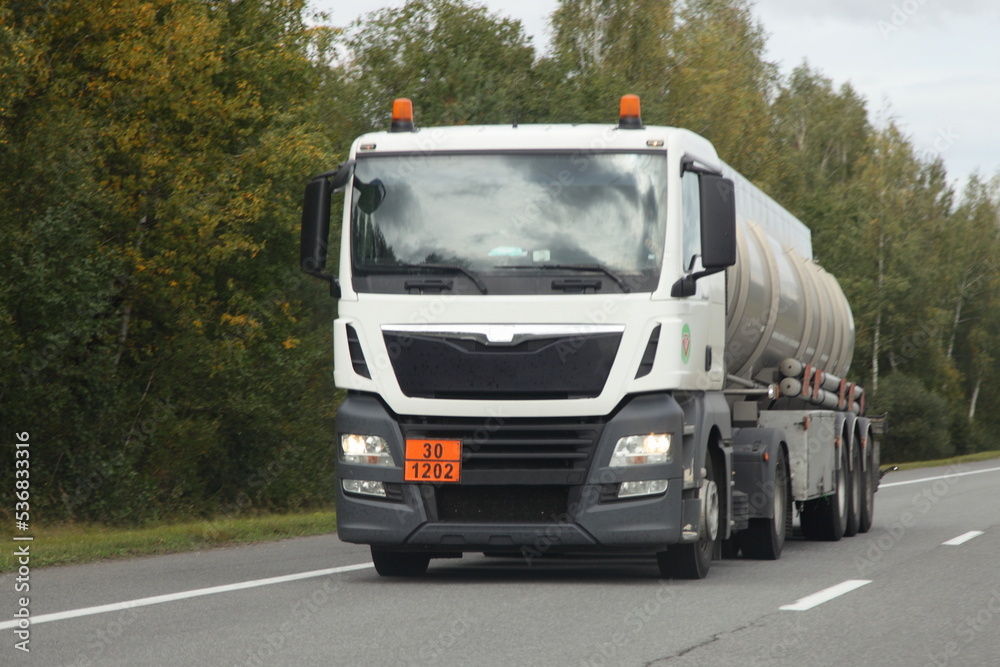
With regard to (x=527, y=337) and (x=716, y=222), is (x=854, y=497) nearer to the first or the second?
(x=716, y=222)

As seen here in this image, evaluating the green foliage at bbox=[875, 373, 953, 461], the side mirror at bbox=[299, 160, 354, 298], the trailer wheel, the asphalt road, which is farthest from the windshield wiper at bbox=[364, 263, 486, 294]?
the green foliage at bbox=[875, 373, 953, 461]

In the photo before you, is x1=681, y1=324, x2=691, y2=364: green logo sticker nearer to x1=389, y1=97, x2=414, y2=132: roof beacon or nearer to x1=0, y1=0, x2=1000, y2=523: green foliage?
x1=389, y1=97, x2=414, y2=132: roof beacon

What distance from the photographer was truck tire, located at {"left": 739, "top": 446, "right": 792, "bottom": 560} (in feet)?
41.8

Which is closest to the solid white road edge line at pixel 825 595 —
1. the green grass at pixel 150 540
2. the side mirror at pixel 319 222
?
the side mirror at pixel 319 222

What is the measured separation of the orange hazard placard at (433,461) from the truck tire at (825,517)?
6.88m

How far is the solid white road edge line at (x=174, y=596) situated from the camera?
8000mm

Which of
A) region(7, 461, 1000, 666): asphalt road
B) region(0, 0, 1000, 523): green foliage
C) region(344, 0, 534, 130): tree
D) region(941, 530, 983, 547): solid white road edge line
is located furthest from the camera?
region(344, 0, 534, 130): tree

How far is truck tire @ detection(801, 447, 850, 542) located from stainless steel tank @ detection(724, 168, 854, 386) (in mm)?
1447

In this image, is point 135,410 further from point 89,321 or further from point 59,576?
point 59,576

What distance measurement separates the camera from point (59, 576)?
10414 millimetres

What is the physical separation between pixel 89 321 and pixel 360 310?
1044 centimetres

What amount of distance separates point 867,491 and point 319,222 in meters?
9.69

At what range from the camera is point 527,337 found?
383 inches

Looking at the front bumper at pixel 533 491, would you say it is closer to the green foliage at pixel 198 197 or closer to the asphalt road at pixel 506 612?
the asphalt road at pixel 506 612
